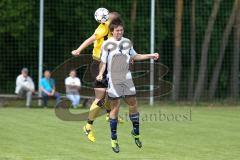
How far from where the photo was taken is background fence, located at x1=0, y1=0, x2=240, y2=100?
24016 mm

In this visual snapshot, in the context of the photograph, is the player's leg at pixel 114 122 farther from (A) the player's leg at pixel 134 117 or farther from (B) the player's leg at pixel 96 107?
(B) the player's leg at pixel 96 107

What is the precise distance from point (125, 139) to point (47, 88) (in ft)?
30.0

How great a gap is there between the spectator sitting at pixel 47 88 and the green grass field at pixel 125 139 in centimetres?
301

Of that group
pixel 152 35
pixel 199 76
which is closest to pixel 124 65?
pixel 152 35

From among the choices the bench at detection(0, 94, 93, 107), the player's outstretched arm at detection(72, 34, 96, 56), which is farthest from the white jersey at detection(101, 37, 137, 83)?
the bench at detection(0, 94, 93, 107)

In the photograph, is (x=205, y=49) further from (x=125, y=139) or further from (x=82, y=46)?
(x=82, y=46)

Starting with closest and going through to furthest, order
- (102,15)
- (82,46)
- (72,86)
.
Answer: (82,46) < (102,15) < (72,86)

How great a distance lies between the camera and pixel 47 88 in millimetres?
21281

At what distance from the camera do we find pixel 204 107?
2217cm

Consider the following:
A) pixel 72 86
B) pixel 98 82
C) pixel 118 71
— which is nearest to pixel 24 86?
pixel 72 86

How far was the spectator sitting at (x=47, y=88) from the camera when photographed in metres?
21.0

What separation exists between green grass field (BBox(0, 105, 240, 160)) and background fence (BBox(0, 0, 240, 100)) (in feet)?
20.4

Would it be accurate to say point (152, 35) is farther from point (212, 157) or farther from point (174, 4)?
point (212, 157)

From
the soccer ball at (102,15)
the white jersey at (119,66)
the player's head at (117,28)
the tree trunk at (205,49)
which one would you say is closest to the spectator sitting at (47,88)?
the tree trunk at (205,49)
